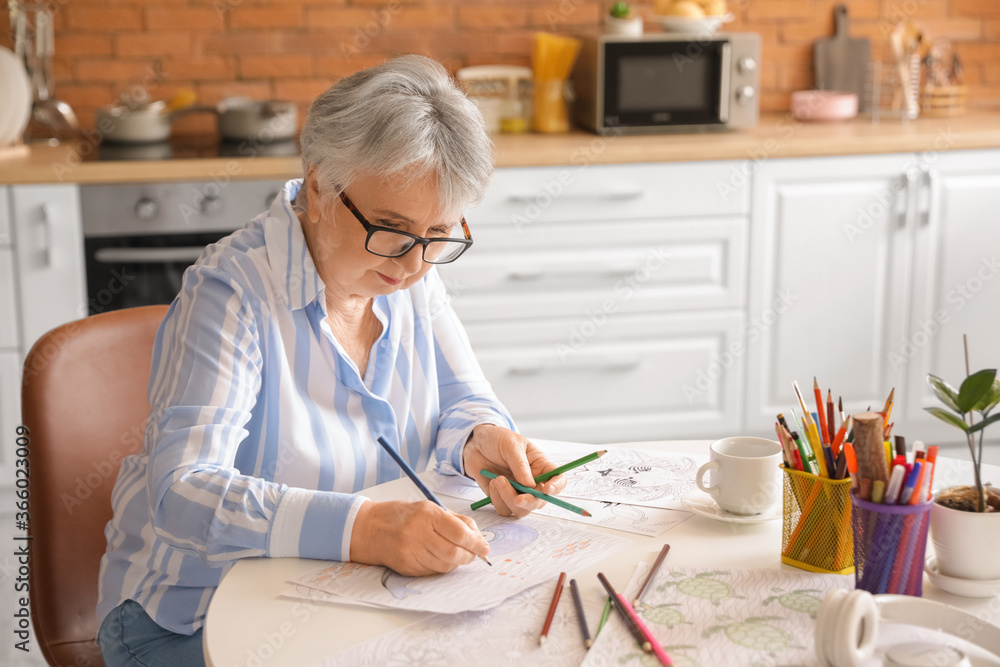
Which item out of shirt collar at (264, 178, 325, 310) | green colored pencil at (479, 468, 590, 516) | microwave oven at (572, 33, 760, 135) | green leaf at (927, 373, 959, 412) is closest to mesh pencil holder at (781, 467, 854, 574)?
green leaf at (927, 373, 959, 412)

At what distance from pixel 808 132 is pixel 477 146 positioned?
200 centimetres

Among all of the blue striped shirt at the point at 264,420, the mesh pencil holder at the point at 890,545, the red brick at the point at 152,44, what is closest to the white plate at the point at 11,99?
the red brick at the point at 152,44

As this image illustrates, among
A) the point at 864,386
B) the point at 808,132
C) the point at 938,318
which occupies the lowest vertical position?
the point at 864,386

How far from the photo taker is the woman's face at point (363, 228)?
1247 millimetres

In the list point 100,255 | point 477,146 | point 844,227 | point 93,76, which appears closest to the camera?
point 477,146

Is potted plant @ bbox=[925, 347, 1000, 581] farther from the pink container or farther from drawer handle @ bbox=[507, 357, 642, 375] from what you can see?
the pink container

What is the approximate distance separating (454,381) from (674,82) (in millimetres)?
1748

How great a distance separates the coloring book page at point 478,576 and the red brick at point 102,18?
2534mm

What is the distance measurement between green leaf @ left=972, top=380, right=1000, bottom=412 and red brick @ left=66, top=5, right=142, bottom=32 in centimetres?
284

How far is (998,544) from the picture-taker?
0.95 m

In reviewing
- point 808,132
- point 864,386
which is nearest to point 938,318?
point 864,386

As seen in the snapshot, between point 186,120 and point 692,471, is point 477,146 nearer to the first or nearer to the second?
point 692,471

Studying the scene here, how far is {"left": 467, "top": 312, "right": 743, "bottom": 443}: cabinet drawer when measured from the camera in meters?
2.90

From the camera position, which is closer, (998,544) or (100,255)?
(998,544)
